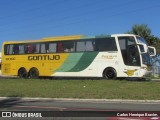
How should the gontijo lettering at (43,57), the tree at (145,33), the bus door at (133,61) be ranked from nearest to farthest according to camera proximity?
1. the bus door at (133,61)
2. the gontijo lettering at (43,57)
3. the tree at (145,33)

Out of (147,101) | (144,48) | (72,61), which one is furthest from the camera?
(72,61)

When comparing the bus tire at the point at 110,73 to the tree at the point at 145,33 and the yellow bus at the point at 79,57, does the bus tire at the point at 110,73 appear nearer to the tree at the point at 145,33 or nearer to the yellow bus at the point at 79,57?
the yellow bus at the point at 79,57

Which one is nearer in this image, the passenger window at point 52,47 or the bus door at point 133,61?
the bus door at point 133,61

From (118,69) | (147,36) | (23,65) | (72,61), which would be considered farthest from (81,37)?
(147,36)

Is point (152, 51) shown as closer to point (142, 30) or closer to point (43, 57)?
point (43, 57)

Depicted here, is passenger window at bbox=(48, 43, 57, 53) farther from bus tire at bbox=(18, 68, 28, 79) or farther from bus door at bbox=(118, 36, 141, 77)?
bus door at bbox=(118, 36, 141, 77)

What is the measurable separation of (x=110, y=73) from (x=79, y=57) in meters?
3.04

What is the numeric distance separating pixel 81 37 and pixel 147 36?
31.4 m

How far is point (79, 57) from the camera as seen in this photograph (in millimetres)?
33719

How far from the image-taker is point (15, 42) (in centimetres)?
3828

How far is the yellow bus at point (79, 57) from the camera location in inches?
1249

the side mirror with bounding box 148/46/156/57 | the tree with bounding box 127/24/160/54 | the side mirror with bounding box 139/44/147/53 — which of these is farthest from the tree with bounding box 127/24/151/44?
the side mirror with bounding box 139/44/147/53

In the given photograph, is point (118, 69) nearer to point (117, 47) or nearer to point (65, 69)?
point (117, 47)

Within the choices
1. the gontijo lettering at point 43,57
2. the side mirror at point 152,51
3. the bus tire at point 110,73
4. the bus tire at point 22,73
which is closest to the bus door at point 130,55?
the bus tire at point 110,73
